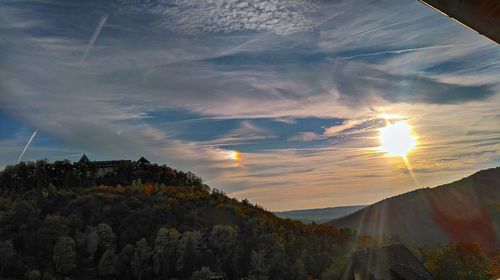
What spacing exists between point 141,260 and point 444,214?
116151mm

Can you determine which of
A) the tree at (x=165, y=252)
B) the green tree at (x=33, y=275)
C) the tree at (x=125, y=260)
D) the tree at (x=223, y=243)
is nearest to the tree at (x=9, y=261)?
the green tree at (x=33, y=275)

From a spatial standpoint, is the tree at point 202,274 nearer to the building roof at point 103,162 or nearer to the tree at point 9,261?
the tree at point 9,261

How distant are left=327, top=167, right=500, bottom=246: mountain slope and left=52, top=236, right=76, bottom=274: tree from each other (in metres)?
95.0

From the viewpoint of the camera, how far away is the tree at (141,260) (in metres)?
80.7

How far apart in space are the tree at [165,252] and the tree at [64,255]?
15.3m

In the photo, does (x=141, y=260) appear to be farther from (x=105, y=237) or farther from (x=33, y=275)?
(x=33, y=275)

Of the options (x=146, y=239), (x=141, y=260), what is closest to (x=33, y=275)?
(x=141, y=260)

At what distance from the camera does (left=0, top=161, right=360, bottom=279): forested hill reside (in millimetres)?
78875

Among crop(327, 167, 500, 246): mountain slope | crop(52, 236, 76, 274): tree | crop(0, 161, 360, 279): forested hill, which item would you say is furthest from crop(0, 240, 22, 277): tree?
crop(327, 167, 500, 246): mountain slope

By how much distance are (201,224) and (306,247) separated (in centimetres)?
2319

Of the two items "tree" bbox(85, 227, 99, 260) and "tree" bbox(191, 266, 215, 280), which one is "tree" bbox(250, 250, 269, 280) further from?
"tree" bbox(85, 227, 99, 260)

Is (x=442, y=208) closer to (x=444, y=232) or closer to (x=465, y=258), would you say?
(x=444, y=232)

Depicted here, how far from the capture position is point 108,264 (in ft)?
266

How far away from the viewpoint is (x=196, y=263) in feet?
260
